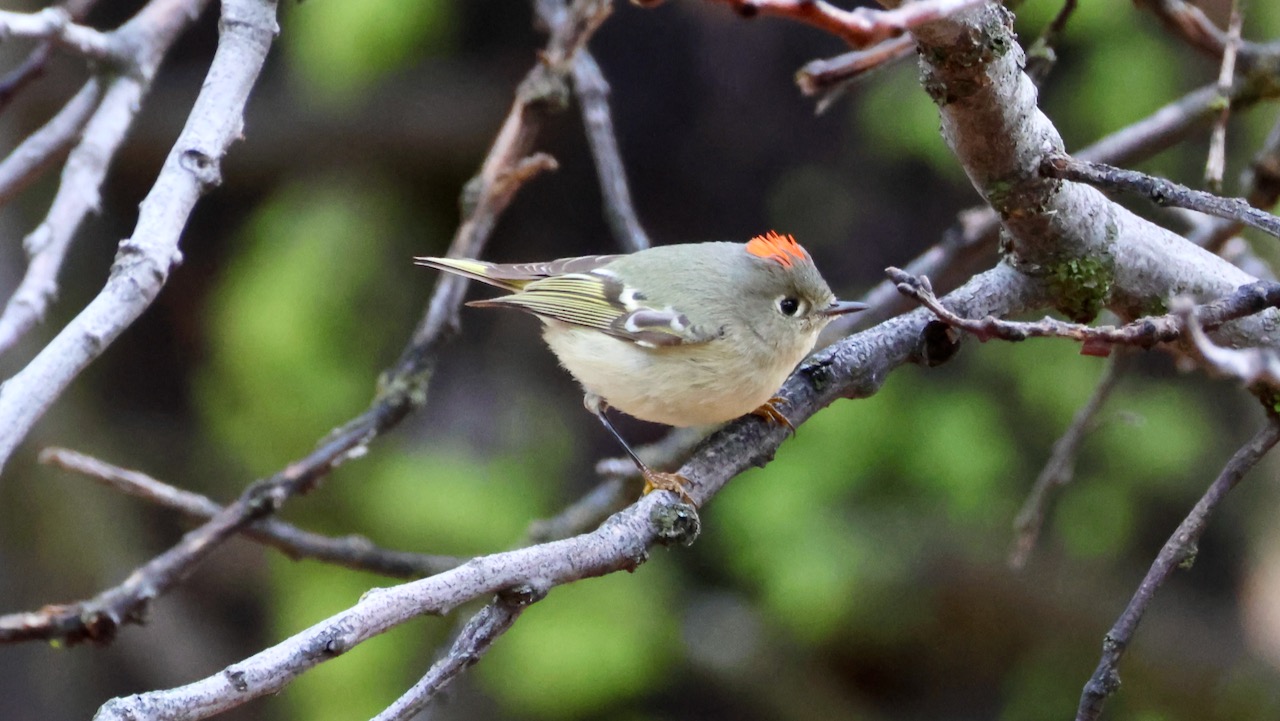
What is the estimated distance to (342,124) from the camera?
3.87m

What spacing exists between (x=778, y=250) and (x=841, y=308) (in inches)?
7.5

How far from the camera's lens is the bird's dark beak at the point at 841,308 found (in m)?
2.06

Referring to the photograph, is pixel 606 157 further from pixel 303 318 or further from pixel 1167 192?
pixel 303 318

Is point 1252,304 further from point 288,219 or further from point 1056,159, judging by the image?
point 288,219

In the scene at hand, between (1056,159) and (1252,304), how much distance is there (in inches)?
11.9

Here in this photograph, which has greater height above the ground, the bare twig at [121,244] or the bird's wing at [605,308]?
the bird's wing at [605,308]

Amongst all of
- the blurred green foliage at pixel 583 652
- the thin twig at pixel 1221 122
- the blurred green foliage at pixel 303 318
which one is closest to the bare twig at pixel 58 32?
the thin twig at pixel 1221 122

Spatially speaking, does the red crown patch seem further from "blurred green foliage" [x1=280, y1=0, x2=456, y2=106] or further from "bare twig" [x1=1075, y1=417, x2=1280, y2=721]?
"blurred green foliage" [x1=280, y1=0, x2=456, y2=106]

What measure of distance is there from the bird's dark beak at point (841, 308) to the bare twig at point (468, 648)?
117cm

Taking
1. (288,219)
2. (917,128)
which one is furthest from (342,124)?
(917,128)

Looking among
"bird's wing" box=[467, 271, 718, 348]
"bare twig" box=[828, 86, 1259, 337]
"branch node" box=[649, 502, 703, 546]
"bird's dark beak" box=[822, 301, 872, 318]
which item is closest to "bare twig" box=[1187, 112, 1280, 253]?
"bare twig" box=[828, 86, 1259, 337]

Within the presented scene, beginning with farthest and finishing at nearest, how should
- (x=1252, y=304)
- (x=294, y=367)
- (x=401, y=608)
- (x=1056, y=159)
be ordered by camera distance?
1. (x=294, y=367)
2. (x=1056, y=159)
3. (x=1252, y=304)
4. (x=401, y=608)

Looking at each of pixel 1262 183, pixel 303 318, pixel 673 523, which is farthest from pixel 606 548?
pixel 303 318

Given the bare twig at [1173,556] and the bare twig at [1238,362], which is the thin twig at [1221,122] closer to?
the bare twig at [1173,556]
